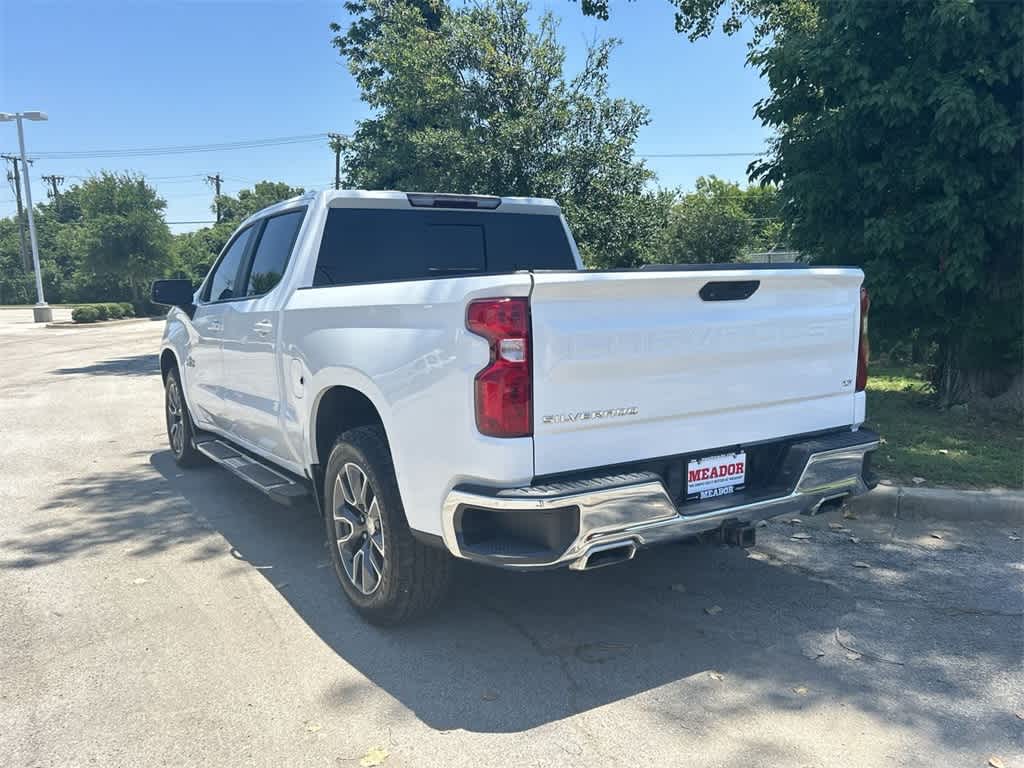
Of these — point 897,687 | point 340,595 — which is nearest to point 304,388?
point 340,595

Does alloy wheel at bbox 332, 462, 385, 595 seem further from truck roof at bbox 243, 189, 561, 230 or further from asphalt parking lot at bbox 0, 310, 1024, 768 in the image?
truck roof at bbox 243, 189, 561, 230

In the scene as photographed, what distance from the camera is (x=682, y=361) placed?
3.30 m

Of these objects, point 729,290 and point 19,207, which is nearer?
point 729,290

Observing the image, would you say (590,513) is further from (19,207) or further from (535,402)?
(19,207)

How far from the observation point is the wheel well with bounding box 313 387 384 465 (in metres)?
4.04

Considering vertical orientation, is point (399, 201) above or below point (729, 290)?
→ above

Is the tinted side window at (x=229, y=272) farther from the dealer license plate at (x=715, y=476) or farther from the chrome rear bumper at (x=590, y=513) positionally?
the dealer license plate at (x=715, y=476)

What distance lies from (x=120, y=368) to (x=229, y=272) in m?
11.6

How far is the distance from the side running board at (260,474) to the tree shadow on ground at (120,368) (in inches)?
388

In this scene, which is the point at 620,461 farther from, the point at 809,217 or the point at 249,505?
the point at 809,217

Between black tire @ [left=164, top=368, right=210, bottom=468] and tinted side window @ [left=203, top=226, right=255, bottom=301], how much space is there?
3.87ft

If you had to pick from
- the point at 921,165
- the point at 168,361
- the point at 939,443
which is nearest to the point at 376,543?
the point at 168,361

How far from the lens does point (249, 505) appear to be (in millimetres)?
5961

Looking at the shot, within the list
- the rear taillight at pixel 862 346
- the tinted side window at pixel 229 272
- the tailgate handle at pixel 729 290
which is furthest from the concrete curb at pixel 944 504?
the tinted side window at pixel 229 272
